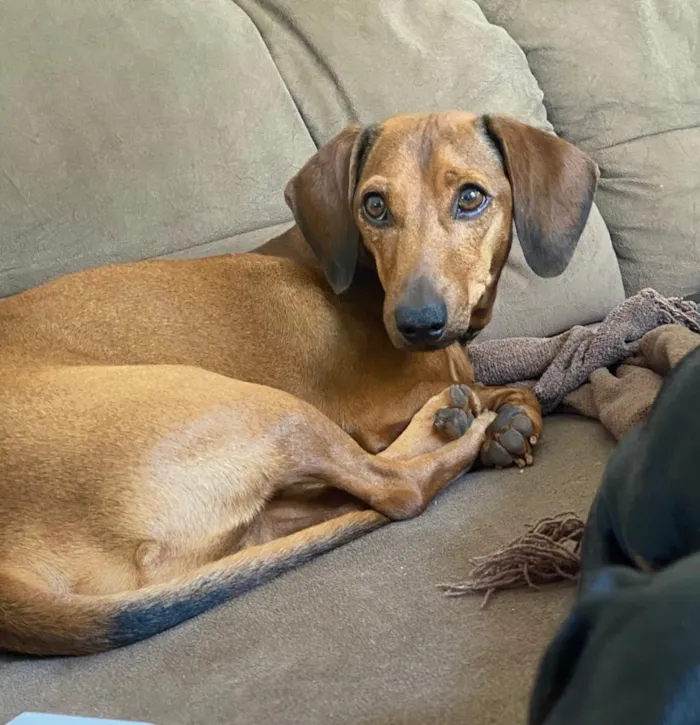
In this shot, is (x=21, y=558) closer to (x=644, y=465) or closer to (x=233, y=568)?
(x=233, y=568)

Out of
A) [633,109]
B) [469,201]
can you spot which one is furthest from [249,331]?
[633,109]

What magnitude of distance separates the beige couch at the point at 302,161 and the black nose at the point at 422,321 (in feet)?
1.03

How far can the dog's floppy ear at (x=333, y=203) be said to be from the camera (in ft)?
6.34

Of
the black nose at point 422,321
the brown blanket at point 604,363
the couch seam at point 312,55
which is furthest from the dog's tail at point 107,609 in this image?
the couch seam at point 312,55

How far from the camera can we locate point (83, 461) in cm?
144

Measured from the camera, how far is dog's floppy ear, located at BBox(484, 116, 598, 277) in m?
1.90

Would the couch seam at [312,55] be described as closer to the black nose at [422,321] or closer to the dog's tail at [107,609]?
the black nose at [422,321]

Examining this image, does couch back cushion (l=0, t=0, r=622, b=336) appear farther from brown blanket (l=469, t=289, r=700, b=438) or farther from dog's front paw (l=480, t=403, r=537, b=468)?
dog's front paw (l=480, t=403, r=537, b=468)

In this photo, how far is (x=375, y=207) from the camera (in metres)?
1.92

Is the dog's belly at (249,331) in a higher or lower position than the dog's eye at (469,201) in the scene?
lower

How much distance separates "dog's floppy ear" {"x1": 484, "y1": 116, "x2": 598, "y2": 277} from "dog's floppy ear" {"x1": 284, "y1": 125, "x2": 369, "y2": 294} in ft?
1.17

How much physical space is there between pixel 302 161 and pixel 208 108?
30cm

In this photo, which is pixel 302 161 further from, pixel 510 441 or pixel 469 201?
pixel 510 441

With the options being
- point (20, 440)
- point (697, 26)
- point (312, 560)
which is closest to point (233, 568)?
point (312, 560)
